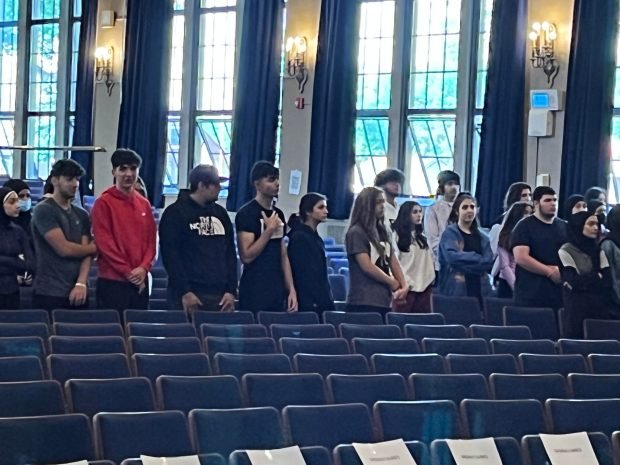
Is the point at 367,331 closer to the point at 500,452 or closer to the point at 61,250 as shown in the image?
the point at 61,250

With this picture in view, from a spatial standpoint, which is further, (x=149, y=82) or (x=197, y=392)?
(x=149, y=82)

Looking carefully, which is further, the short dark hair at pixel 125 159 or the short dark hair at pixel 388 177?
the short dark hair at pixel 388 177

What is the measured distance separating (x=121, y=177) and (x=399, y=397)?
104 inches

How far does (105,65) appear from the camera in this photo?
18406 mm

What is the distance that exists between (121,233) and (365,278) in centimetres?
158

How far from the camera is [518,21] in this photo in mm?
13297

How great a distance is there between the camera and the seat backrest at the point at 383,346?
678 cm

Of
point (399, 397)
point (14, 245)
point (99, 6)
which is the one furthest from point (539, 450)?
point (99, 6)

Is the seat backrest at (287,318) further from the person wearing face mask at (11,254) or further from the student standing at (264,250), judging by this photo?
the person wearing face mask at (11,254)

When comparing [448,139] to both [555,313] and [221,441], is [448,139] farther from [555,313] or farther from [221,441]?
[221,441]

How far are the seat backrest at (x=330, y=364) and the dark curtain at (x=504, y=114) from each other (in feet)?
23.5

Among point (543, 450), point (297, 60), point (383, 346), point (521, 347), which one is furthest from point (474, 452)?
point (297, 60)

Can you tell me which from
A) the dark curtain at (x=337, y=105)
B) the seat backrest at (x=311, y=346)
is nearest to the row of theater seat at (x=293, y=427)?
the seat backrest at (x=311, y=346)

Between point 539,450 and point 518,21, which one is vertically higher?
point 518,21
